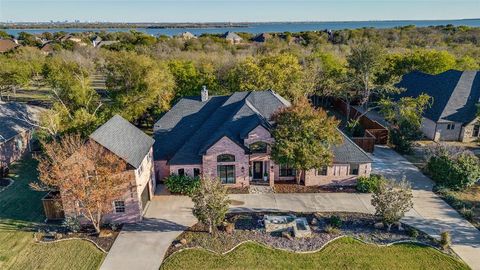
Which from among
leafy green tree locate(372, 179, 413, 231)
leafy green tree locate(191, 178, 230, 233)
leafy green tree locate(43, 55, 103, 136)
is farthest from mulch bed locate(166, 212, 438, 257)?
leafy green tree locate(43, 55, 103, 136)

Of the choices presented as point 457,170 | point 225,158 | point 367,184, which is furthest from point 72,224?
point 457,170

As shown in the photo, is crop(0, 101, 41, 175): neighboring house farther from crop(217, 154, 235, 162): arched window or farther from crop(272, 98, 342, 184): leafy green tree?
crop(272, 98, 342, 184): leafy green tree

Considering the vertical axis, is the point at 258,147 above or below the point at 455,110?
below

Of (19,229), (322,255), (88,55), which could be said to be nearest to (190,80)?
(19,229)

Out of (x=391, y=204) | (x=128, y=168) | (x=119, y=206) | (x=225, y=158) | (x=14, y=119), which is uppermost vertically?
(x=128, y=168)

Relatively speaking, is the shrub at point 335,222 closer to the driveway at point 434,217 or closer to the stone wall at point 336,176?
the driveway at point 434,217

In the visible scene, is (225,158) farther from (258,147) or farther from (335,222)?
(335,222)
